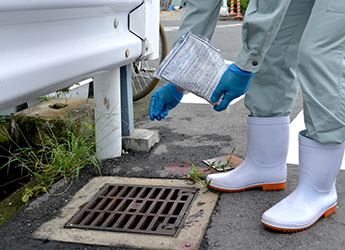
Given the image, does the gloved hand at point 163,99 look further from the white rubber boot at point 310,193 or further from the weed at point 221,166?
the white rubber boot at point 310,193

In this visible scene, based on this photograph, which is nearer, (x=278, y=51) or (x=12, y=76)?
(x=12, y=76)

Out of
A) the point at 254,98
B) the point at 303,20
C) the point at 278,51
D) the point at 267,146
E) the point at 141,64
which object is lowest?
the point at 141,64

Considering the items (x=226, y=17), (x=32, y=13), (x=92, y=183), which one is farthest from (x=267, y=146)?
(x=226, y=17)

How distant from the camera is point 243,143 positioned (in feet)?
11.1

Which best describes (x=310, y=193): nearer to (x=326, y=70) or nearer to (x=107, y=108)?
(x=326, y=70)

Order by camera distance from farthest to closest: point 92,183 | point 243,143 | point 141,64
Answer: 1. point 141,64
2. point 243,143
3. point 92,183

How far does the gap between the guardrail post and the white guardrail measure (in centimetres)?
31

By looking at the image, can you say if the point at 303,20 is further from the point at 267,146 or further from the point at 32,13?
the point at 32,13

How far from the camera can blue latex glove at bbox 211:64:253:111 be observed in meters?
2.09

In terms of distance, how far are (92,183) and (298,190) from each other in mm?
1182

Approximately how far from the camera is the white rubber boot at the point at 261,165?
2523 mm

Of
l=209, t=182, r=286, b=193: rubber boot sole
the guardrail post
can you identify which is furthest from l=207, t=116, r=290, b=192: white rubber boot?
the guardrail post

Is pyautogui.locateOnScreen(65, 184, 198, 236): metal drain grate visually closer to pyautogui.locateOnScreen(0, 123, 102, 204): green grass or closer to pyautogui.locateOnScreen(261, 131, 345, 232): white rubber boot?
pyautogui.locateOnScreen(0, 123, 102, 204): green grass

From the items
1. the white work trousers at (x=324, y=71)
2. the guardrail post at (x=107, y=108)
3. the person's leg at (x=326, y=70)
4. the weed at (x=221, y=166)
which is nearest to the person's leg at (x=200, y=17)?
the white work trousers at (x=324, y=71)
